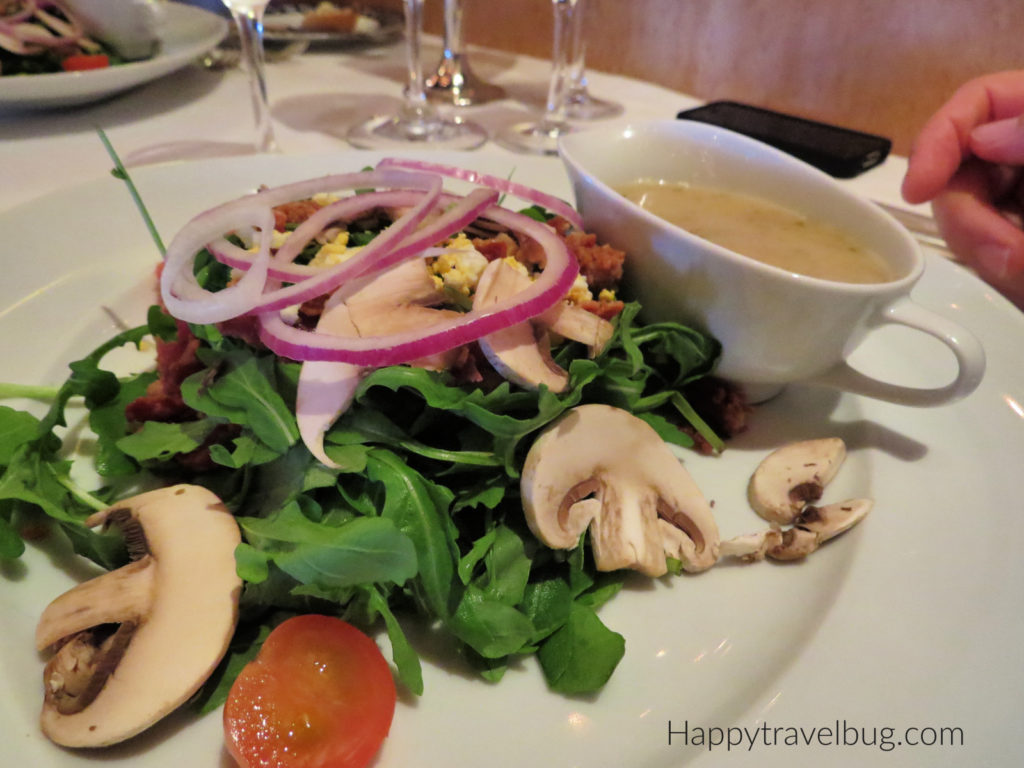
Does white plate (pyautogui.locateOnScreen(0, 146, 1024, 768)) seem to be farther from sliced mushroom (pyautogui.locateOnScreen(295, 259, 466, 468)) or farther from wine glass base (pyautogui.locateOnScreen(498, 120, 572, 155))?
wine glass base (pyautogui.locateOnScreen(498, 120, 572, 155))

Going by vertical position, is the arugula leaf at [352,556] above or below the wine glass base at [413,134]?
above

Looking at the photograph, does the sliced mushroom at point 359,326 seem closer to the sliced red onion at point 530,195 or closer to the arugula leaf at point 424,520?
the arugula leaf at point 424,520

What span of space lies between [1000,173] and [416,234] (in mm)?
1693

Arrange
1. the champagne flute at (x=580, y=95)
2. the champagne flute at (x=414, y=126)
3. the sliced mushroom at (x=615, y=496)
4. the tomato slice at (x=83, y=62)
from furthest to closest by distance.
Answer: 1. the champagne flute at (x=580, y=95)
2. the tomato slice at (x=83, y=62)
3. the champagne flute at (x=414, y=126)
4. the sliced mushroom at (x=615, y=496)

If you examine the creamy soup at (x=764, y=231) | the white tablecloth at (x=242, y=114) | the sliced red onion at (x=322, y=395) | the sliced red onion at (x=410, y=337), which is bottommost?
the white tablecloth at (x=242, y=114)

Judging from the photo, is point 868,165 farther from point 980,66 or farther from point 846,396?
point 846,396

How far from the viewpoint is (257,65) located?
238 centimetres

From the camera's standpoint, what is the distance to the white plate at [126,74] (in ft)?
7.89

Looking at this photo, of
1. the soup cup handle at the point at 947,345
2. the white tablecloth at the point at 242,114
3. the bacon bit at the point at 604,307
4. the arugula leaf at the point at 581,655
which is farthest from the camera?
the white tablecloth at the point at 242,114

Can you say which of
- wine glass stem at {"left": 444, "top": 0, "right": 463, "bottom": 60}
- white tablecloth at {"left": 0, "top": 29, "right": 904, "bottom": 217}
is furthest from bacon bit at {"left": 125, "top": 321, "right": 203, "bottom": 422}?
wine glass stem at {"left": 444, "top": 0, "right": 463, "bottom": 60}

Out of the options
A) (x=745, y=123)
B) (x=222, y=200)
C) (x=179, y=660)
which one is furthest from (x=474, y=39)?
(x=179, y=660)

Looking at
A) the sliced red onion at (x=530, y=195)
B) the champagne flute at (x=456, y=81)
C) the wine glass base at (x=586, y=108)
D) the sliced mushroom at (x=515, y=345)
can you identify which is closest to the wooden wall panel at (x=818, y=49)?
the wine glass base at (x=586, y=108)

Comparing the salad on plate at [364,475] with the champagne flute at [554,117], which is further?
the champagne flute at [554,117]

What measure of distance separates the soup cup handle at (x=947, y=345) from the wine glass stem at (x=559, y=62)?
193 cm
